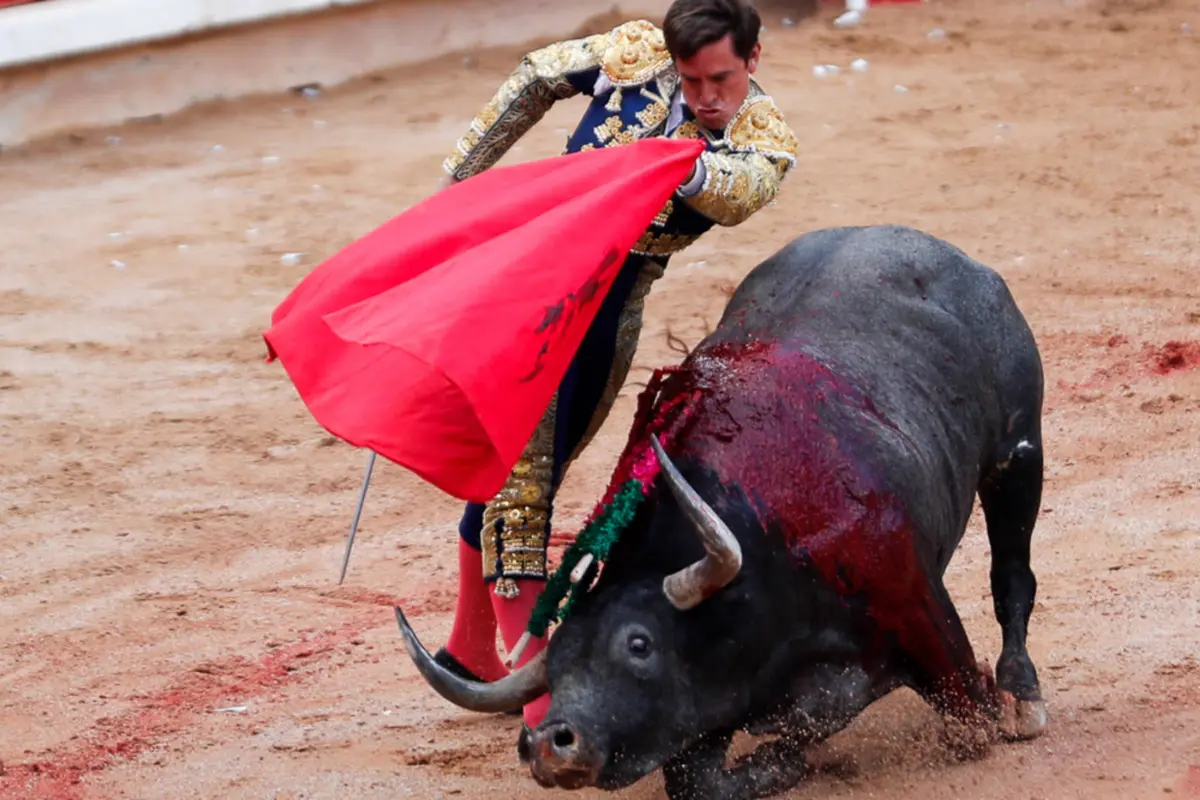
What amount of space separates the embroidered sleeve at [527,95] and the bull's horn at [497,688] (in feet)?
3.39

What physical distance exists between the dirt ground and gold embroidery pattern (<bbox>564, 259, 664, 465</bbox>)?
0.70 meters

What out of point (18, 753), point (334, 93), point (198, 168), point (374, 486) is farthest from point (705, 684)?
point (334, 93)

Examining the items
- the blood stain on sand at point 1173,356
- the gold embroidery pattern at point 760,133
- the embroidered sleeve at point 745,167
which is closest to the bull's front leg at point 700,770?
the embroidered sleeve at point 745,167

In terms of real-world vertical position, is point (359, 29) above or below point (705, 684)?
below

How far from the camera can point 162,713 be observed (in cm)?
416

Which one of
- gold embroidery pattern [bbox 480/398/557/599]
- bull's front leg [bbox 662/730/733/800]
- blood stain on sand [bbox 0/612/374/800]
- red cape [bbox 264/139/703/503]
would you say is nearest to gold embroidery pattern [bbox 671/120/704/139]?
red cape [bbox 264/139/703/503]

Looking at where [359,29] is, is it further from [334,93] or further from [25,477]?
[25,477]

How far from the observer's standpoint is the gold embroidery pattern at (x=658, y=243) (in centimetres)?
366

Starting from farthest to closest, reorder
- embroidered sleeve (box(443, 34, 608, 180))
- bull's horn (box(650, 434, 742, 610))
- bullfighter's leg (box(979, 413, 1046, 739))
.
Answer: bullfighter's leg (box(979, 413, 1046, 739)), embroidered sleeve (box(443, 34, 608, 180)), bull's horn (box(650, 434, 742, 610))

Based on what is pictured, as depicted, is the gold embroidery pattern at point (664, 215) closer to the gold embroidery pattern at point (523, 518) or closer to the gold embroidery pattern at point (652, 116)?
the gold embroidery pattern at point (652, 116)

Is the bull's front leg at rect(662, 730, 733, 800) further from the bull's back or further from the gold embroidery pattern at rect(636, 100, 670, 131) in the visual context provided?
the gold embroidery pattern at rect(636, 100, 670, 131)

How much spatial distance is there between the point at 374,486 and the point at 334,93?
3972mm

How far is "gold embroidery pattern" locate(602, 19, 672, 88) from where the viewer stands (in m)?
3.63

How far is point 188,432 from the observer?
5902 mm
